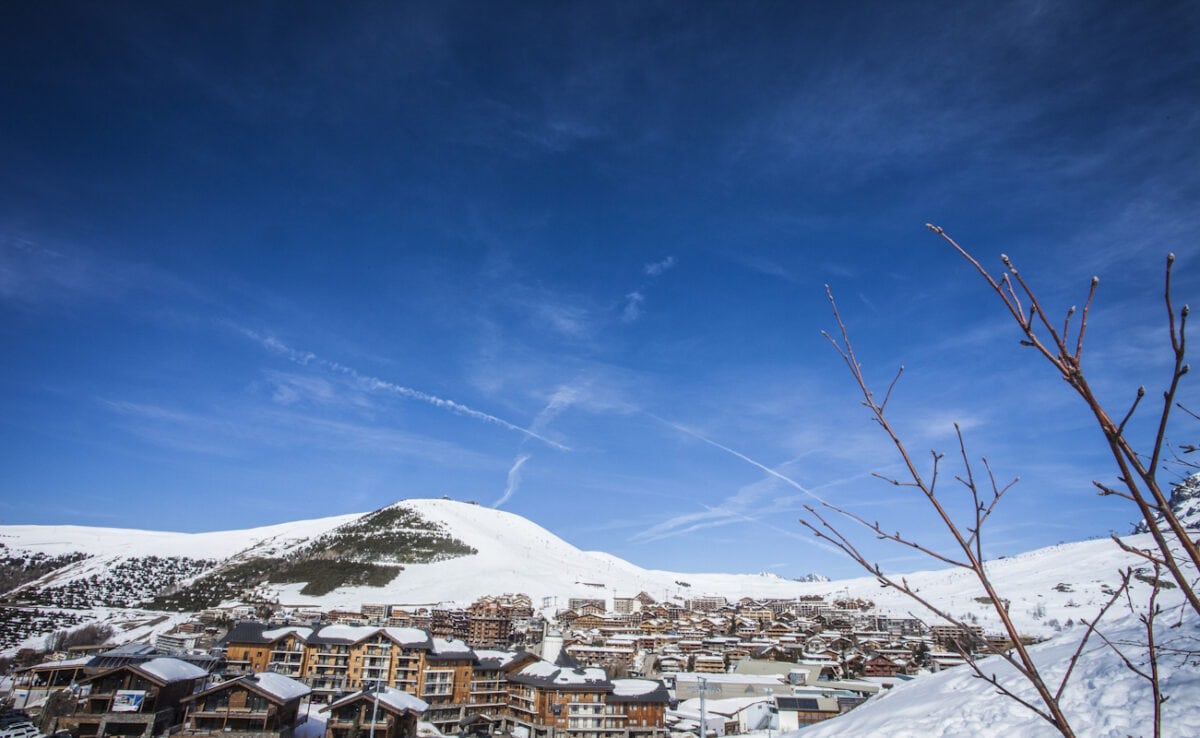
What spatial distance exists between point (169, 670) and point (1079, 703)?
34.5m

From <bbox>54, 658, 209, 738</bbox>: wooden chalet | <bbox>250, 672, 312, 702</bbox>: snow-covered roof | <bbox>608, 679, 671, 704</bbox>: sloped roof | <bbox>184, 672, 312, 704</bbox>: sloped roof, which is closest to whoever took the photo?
<bbox>54, 658, 209, 738</bbox>: wooden chalet

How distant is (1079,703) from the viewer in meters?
7.03

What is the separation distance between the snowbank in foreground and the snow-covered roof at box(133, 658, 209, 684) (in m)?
29.7

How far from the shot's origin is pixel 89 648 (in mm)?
44219

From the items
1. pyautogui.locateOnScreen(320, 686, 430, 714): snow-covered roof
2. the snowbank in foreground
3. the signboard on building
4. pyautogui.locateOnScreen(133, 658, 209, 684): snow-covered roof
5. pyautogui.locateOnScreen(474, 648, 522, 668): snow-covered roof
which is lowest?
pyautogui.locateOnScreen(474, 648, 522, 668): snow-covered roof

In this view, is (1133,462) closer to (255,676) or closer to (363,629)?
(255,676)

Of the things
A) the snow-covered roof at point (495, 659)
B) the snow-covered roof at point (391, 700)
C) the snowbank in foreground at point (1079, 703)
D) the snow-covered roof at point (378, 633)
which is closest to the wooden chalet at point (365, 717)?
the snow-covered roof at point (391, 700)

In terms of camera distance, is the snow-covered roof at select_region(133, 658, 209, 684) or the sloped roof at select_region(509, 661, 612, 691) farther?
the sloped roof at select_region(509, 661, 612, 691)

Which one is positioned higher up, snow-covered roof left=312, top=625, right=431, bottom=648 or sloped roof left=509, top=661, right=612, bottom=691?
snow-covered roof left=312, top=625, right=431, bottom=648

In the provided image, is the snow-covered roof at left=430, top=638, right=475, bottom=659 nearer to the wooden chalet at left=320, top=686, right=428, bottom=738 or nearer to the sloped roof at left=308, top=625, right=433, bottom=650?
the sloped roof at left=308, top=625, right=433, bottom=650

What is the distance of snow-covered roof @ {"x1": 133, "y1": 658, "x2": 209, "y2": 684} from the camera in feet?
86.7

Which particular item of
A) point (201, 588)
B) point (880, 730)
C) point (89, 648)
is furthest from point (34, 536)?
point (880, 730)

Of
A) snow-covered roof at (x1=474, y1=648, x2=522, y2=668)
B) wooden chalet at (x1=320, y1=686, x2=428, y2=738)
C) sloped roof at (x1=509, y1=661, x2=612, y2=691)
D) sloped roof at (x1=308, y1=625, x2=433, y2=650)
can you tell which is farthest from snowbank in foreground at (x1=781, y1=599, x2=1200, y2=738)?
snow-covered roof at (x1=474, y1=648, x2=522, y2=668)

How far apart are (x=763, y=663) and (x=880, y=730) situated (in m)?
52.3
